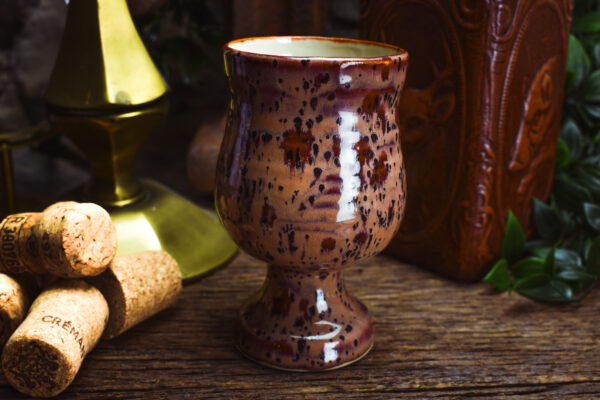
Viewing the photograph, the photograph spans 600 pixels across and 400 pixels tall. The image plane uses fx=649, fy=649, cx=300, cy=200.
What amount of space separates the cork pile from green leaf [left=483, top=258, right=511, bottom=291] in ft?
1.13

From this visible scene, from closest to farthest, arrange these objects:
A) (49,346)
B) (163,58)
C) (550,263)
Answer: (49,346) → (550,263) → (163,58)

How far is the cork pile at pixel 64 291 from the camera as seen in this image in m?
0.51

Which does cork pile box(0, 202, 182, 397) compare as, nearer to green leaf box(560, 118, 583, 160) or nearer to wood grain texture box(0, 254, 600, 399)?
wood grain texture box(0, 254, 600, 399)

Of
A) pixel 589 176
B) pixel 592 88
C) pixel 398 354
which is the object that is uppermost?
pixel 592 88

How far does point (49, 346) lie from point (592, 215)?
2.02 ft

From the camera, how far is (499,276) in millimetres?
711

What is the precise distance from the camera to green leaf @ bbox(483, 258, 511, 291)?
71cm

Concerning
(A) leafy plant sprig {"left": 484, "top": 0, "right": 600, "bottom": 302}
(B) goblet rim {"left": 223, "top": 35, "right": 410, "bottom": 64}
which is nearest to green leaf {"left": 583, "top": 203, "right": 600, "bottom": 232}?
(A) leafy plant sprig {"left": 484, "top": 0, "right": 600, "bottom": 302}

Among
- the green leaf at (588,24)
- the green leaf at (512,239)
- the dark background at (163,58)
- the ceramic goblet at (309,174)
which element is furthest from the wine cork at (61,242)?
the green leaf at (588,24)

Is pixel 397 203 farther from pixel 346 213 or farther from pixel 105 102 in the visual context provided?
pixel 105 102

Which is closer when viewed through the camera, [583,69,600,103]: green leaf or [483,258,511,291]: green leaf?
[483,258,511,291]: green leaf

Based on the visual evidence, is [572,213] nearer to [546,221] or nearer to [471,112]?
[546,221]

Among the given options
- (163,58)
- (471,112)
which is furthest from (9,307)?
(163,58)

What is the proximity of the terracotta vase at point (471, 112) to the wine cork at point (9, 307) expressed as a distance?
0.44 m
